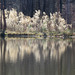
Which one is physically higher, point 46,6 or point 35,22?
point 46,6

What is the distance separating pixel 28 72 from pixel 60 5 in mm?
22837

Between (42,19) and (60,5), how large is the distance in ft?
7.41

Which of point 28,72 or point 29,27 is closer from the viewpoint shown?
point 28,72

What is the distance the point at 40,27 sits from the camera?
33312 mm

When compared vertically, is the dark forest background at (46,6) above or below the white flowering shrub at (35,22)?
above

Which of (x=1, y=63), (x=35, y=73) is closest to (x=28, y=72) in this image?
(x=35, y=73)

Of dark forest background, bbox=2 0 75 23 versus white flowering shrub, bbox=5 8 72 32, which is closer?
dark forest background, bbox=2 0 75 23

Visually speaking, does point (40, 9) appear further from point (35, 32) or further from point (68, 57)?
point (68, 57)

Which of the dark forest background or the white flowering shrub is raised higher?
the dark forest background

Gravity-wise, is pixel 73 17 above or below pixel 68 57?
above

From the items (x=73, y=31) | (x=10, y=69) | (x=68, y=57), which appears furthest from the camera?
Answer: (x=73, y=31)

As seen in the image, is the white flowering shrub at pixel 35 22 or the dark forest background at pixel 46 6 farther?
the white flowering shrub at pixel 35 22

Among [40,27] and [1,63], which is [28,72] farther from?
[40,27]

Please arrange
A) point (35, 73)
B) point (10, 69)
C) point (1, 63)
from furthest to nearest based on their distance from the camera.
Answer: point (1, 63) < point (10, 69) < point (35, 73)
